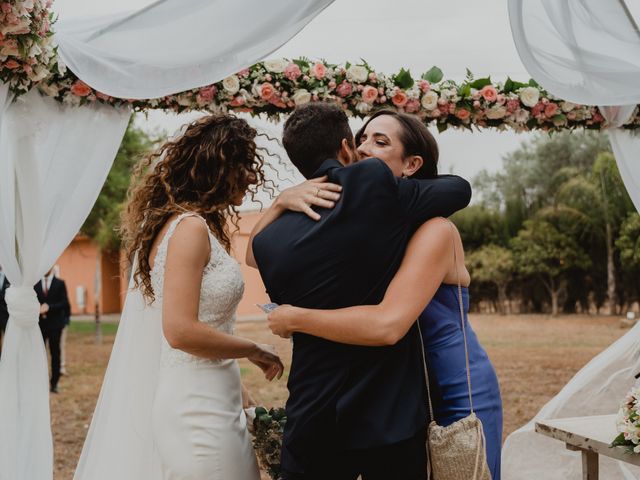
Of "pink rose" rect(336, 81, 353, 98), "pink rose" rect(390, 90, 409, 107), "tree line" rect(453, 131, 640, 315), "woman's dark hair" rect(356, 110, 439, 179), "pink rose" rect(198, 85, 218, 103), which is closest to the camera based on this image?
"woman's dark hair" rect(356, 110, 439, 179)

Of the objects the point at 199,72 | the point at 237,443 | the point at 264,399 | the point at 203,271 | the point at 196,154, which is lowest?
the point at 264,399

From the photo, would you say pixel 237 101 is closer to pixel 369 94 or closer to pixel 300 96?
pixel 300 96

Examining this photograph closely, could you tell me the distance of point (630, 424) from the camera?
8.80ft

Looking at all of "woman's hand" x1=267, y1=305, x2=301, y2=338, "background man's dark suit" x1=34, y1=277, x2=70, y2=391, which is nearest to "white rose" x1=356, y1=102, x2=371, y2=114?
"woman's hand" x1=267, y1=305, x2=301, y2=338

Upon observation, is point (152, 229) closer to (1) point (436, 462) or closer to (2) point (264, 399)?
(1) point (436, 462)

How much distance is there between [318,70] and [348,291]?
270cm

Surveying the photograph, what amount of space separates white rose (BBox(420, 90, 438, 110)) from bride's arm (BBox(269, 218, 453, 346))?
8.91 feet

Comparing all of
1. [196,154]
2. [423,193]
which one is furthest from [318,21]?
[423,193]

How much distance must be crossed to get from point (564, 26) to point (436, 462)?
2360 millimetres

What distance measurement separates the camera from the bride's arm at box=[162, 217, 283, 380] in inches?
82.7

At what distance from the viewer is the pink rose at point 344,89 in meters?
4.23

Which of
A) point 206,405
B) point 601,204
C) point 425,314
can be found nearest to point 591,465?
point 425,314

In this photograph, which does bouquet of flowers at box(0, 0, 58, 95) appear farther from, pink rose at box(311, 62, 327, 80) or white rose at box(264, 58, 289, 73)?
pink rose at box(311, 62, 327, 80)

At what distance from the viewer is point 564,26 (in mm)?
3273
